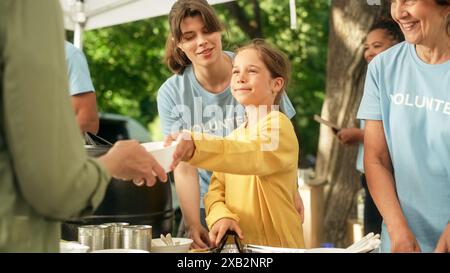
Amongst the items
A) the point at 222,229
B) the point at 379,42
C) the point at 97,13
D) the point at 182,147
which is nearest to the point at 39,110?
the point at 182,147

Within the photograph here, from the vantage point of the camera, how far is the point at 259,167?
7.77ft

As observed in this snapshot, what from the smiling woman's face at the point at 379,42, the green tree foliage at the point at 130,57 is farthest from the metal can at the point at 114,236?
the green tree foliage at the point at 130,57

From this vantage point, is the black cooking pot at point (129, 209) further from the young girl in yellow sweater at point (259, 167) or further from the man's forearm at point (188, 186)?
the young girl in yellow sweater at point (259, 167)

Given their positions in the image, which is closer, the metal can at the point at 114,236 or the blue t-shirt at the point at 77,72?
the metal can at the point at 114,236

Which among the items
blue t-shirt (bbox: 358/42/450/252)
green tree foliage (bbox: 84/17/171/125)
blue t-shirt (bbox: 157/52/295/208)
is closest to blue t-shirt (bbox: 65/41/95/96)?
blue t-shirt (bbox: 157/52/295/208)

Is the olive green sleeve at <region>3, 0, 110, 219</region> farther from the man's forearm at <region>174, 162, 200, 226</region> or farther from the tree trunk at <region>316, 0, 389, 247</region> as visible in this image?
the tree trunk at <region>316, 0, 389, 247</region>

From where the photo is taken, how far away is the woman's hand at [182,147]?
2133 millimetres

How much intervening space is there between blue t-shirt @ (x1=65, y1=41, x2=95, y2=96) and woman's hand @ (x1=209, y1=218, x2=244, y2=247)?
2.53 ft

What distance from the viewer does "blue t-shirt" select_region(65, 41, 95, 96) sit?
2.84m

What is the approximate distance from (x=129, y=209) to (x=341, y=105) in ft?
9.10

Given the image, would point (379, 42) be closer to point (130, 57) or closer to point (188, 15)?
point (188, 15)

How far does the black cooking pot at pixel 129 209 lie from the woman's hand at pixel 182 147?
2.09 feet

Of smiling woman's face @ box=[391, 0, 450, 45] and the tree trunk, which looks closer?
smiling woman's face @ box=[391, 0, 450, 45]

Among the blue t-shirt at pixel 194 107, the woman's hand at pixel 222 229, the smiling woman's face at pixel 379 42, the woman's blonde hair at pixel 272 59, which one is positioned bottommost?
the woman's hand at pixel 222 229
